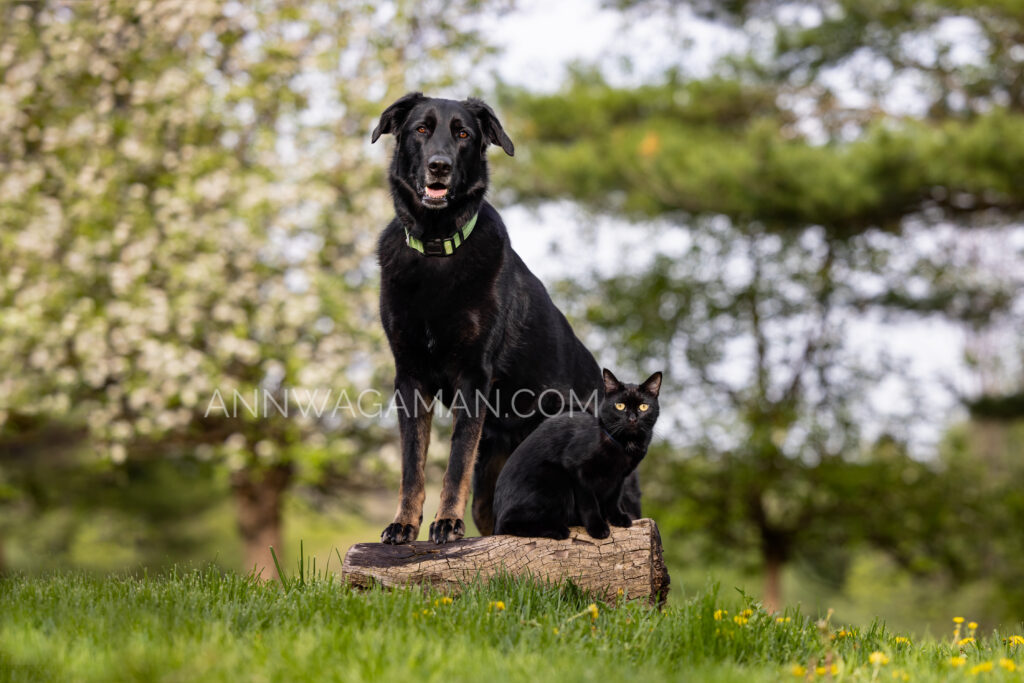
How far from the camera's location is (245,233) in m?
11.2

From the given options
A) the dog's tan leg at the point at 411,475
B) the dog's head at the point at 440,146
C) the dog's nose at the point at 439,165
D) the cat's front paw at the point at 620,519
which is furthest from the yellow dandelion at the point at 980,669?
the dog's nose at the point at 439,165

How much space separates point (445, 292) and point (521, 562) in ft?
4.72

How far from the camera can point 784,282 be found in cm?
1509

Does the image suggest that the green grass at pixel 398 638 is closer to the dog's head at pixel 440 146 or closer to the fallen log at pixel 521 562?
the fallen log at pixel 521 562

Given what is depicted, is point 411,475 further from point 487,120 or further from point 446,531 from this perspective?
point 487,120

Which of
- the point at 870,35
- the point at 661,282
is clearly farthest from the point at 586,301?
the point at 870,35

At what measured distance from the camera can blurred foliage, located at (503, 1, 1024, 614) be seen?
44.5 feet

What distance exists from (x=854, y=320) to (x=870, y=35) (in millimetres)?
4421

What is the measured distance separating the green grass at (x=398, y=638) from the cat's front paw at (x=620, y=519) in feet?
1.57

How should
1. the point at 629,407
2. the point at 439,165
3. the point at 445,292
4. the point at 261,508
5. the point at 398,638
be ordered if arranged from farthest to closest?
1. the point at 261,508
2. the point at 629,407
3. the point at 445,292
4. the point at 439,165
5. the point at 398,638

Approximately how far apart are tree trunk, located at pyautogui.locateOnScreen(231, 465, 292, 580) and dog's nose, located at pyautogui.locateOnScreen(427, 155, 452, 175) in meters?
8.63

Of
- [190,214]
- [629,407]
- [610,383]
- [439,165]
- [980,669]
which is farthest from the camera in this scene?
[190,214]

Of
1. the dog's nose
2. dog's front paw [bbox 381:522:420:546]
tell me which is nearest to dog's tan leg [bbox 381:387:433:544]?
dog's front paw [bbox 381:522:420:546]

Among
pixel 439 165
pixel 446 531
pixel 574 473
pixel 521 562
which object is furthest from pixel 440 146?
pixel 521 562
